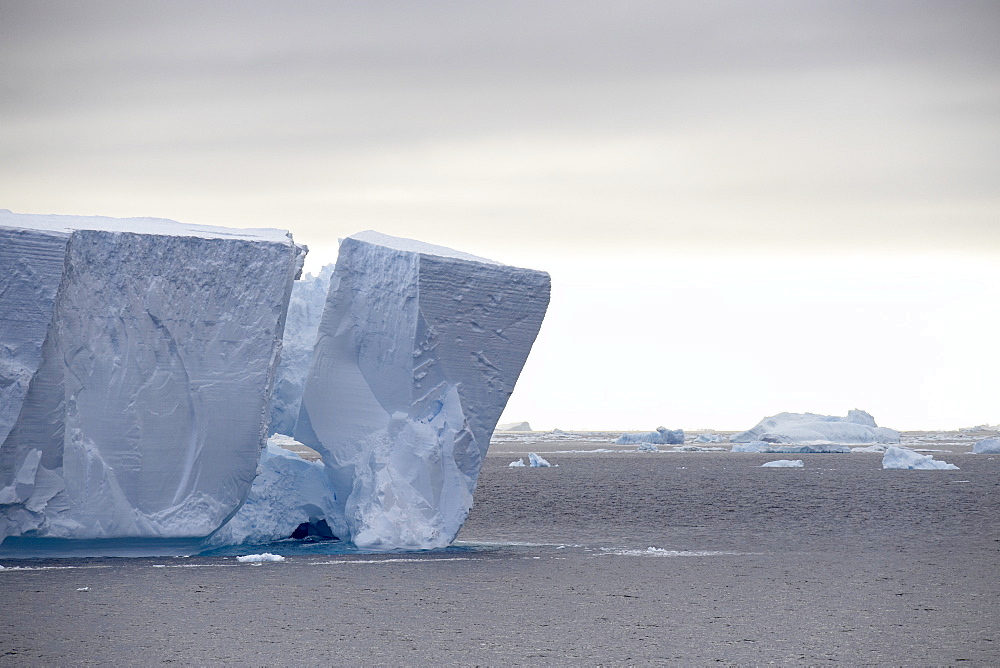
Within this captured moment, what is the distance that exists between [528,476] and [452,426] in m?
27.7

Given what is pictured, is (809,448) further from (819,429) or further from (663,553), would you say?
(663,553)

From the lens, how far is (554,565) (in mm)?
14133

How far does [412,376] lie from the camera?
51.2ft

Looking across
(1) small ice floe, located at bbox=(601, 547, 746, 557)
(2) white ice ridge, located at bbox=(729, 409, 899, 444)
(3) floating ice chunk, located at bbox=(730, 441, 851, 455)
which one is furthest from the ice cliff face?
(1) small ice floe, located at bbox=(601, 547, 746, 557)

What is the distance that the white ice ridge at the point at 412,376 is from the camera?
15.4m

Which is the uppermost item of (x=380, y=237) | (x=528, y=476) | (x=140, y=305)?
(x=380, y=237)

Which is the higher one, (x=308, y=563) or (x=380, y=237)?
(x=380, y=237)

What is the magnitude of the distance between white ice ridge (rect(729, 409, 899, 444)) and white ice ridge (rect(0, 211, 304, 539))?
64.1 meters

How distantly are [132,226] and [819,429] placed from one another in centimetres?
6611

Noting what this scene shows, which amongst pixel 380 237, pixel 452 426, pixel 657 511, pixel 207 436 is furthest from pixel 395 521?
pixel 657 511

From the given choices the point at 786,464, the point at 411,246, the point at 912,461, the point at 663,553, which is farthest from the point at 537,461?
the point at 411,246

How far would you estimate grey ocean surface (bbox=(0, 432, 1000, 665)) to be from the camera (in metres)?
8.49

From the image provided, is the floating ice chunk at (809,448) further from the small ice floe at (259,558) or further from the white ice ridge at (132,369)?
the small ice floe at (259,558)

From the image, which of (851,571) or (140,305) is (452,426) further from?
(851,571)
